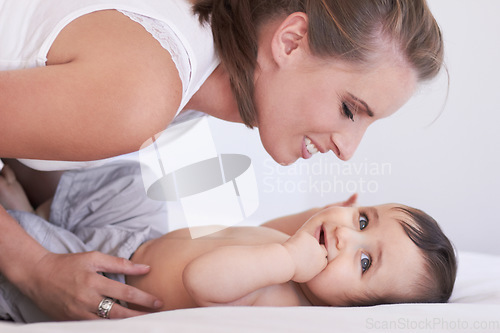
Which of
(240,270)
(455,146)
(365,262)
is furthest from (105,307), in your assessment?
A: (455,146)

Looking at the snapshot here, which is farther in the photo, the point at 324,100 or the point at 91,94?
the point at 324,100

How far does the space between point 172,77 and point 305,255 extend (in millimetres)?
379

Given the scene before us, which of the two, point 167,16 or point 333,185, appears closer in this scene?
point 167,16

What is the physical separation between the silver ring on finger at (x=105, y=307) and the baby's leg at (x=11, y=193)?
41cm

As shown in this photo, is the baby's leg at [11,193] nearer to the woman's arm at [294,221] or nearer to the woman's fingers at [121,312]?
the woman's fingers at [121,312]

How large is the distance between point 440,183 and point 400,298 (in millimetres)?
1031

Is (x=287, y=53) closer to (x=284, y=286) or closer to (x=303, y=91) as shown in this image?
(x=303, y=91)

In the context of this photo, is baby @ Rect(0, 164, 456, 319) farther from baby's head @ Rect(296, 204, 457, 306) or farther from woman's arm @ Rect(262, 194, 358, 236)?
woman's arm @ Rect(262, 194, 358, 236)

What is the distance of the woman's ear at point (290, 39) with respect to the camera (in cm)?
99

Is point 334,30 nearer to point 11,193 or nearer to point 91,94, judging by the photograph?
point 91,94

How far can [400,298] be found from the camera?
994 mm

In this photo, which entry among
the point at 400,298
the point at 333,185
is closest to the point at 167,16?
the point at 400,298

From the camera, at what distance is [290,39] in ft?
3.31

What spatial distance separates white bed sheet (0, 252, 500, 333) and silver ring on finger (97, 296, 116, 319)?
147mm
